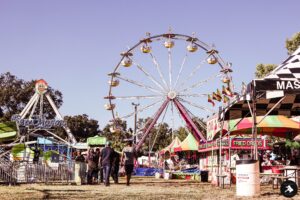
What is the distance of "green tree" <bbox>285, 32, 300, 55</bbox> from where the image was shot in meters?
35.3

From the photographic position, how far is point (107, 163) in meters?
16.9

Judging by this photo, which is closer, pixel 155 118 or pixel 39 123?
pixel 155 118

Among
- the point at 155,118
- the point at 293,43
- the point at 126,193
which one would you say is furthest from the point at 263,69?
the point at 126,193

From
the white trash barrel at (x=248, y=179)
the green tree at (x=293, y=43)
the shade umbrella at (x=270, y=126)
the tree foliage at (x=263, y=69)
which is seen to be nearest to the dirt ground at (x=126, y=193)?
the white trash barrel at (x=248, y=179)

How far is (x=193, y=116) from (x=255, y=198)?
88.8 feet

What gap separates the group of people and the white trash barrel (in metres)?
6.56

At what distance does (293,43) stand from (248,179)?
26738 millimetres

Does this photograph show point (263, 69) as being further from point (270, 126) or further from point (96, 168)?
point (96, 168)

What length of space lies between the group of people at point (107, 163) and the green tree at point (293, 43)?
20.2 metres

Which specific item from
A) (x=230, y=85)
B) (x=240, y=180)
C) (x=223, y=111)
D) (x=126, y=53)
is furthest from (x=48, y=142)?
(x=240, y=180)

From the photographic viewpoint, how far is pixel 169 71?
130 ft

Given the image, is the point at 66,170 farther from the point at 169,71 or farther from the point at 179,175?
the point at 169,71

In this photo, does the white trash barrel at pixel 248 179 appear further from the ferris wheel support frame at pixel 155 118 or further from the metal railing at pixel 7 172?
the ferris wheel support frame at pixel 155 118

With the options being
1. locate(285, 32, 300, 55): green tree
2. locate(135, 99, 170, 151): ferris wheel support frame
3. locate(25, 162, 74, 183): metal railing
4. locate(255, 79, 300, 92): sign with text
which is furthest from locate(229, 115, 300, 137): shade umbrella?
locate(135, 99, 170, 151): ferris wheel support frame
